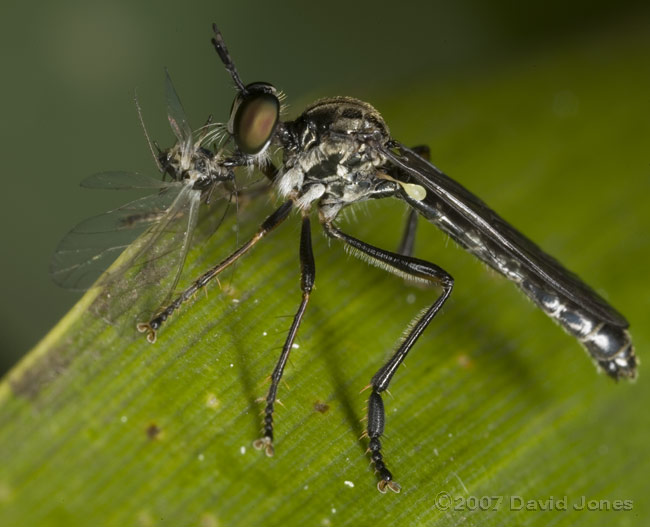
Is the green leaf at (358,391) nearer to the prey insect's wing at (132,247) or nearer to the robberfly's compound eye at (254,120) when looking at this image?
the prey insect's wing at (132,247)

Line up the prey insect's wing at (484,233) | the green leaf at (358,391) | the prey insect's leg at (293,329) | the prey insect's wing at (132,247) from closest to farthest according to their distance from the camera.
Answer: the green leaf at (358,391)
the prey insect's leg at (293,329)
the prey insect's wing at (132,247)
the prey insect's wing at (484,233)

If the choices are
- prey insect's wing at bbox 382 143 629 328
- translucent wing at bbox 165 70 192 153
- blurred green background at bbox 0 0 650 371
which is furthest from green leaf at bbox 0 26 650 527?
blurred green background at bbox 0 0 650 371

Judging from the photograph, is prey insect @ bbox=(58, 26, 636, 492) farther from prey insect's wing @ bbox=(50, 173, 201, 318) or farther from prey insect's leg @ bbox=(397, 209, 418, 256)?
prey insect's wing @ bbox=(50, 173, 201, 318)

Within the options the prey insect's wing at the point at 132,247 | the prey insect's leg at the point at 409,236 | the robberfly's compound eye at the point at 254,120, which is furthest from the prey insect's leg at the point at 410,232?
the prey insect's wing at the point at 132,247

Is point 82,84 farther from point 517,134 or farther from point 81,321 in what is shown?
point 517,134

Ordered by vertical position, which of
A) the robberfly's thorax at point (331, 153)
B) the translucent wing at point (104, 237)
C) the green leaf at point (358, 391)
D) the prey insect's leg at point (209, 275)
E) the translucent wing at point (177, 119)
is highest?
the translucent wing at point (177, 119)

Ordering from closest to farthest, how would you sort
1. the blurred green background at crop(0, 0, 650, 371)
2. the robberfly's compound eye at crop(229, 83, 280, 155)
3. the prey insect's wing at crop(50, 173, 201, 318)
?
the prey insect's wing at crop(50, 173, 201, 318) < the robberfly's compound eye at crop(229, 83, 280, 155) < the blurred green background at crop(0, 0, 650, 371)

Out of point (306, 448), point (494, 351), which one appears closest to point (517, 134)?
point (494, 351)
